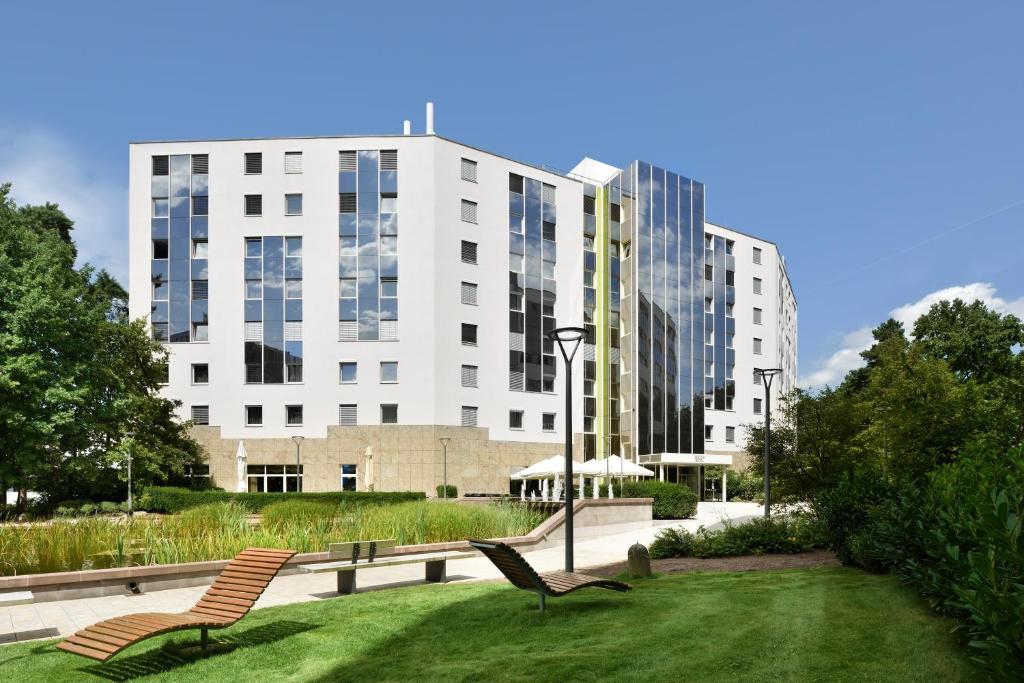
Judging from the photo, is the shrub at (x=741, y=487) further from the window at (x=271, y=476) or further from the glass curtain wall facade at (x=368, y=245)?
the window at (x=271, y=476)

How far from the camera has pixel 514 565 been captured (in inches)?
388

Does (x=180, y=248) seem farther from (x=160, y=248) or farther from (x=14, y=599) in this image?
(x=14, y=599)

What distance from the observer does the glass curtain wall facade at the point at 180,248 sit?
4922 centimetres

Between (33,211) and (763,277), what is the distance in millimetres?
54095

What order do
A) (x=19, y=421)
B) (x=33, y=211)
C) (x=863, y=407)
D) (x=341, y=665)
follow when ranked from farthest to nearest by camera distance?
1. (x=33, y=211)
2. (x=19, y=421)
3. (x=863, y=407)
4. (x=341, y=665)

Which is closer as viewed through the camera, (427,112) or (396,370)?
(396,370)

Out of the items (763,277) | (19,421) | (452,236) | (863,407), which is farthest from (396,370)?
(763,277)

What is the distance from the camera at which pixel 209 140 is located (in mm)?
49594

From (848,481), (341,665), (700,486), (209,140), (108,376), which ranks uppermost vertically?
(209,140)

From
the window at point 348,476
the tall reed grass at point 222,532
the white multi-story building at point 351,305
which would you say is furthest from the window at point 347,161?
the tall reed grass at point 222,532

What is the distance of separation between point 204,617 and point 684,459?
5009 cm

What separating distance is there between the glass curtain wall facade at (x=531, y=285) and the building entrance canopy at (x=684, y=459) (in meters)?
8.76

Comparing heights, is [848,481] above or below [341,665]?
above

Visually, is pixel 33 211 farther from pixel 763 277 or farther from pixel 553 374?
pixel 763 277
